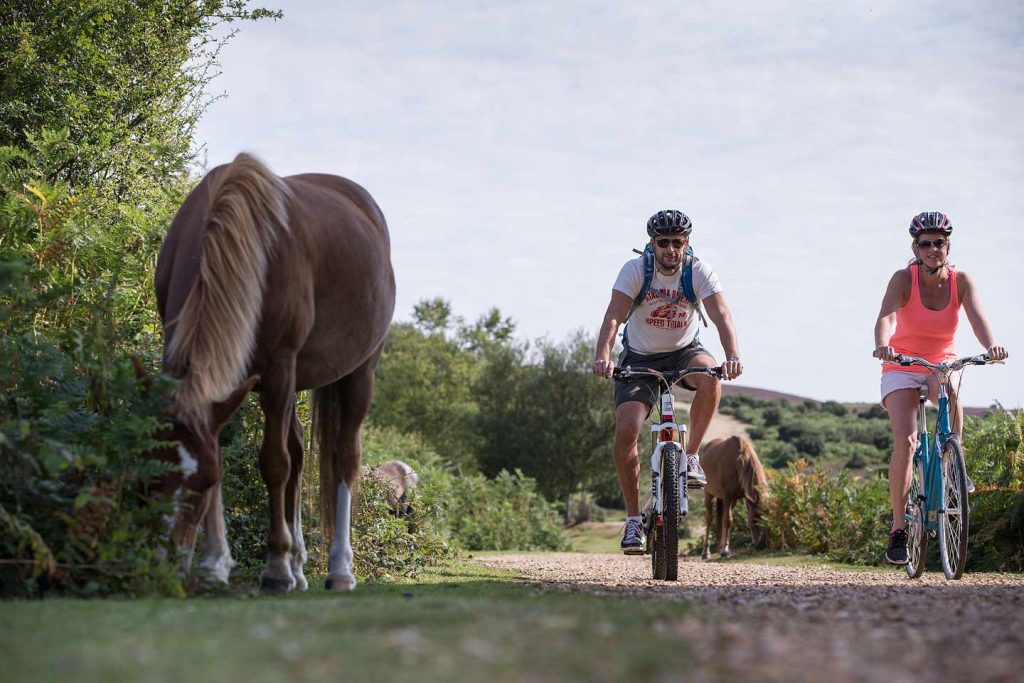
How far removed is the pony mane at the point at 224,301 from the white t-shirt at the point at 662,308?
298 cm

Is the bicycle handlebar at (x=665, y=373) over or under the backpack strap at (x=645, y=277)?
under

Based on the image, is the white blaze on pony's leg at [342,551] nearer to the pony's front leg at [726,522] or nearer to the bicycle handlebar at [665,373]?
the bicycle handlebar at [665,373]

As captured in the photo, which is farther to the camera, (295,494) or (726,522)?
(726,522)

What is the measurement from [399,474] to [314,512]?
3.75m

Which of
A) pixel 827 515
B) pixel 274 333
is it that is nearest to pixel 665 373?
pixel 274 333

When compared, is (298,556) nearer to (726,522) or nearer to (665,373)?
(665,373)

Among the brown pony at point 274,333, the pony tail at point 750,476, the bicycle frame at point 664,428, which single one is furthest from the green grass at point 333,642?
Result: the pony tail at point 750,476

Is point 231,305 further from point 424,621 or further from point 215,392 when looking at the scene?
point 424,621

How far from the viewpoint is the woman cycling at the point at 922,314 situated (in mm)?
7969

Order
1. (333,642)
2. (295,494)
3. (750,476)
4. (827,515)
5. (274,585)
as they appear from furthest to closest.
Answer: (750,476), (827,515), (295,494), (274,585), (333,642)

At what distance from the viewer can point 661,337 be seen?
796 cm

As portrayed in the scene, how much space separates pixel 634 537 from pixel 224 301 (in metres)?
3.68

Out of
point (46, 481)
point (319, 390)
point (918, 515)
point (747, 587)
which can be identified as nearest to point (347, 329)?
point (319, 390)

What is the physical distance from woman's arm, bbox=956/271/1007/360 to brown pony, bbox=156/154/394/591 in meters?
4.02
